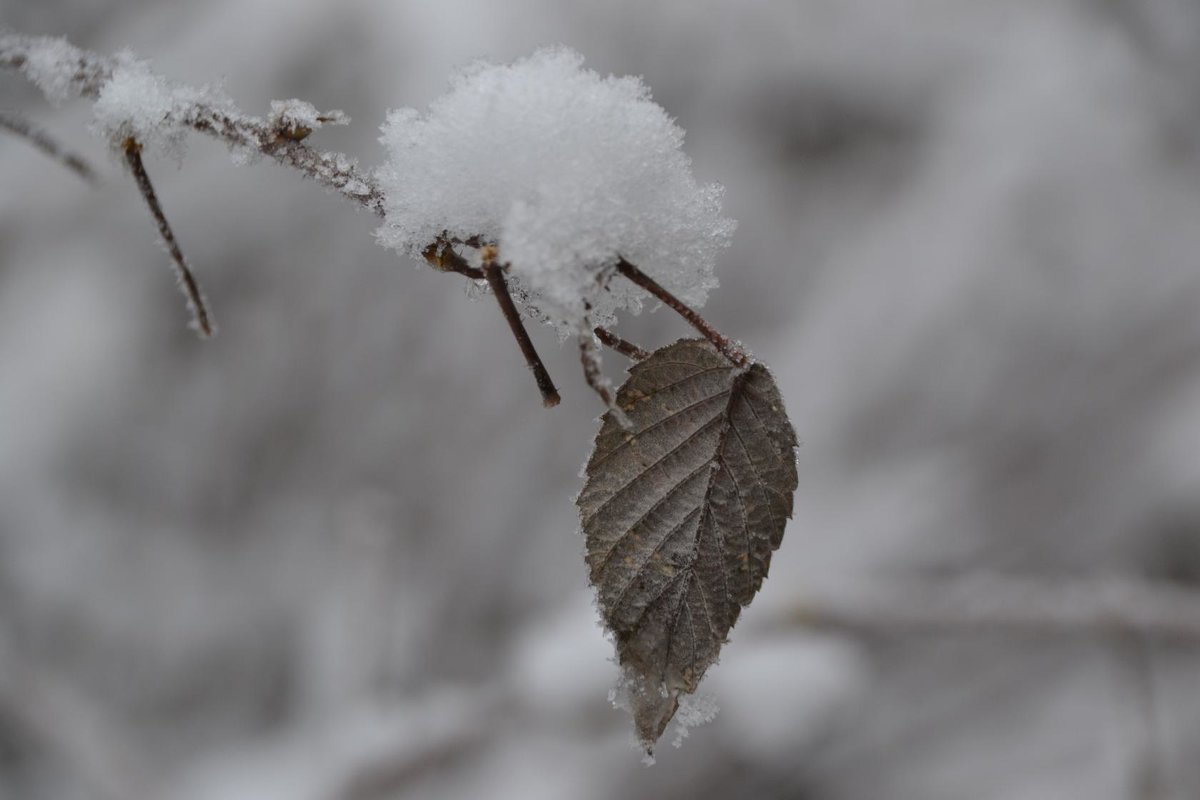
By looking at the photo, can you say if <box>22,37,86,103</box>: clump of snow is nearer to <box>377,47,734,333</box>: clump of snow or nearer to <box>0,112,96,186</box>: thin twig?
<box>0,112,96,186</box>: thin twig

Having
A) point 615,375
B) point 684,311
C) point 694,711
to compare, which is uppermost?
point 615,375

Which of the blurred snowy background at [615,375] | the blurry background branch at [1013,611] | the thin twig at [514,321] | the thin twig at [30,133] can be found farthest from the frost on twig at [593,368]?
the blurred snowy background at [615,375]

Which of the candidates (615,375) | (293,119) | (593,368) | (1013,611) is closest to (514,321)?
(593,368)

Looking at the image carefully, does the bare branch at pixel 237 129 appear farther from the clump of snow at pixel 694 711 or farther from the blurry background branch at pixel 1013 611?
the blurry background branch at pixel 1013 611

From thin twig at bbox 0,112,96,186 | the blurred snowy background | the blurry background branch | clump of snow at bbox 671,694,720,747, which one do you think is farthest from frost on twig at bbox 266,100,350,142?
the blurred snowy background

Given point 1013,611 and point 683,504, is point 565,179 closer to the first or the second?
point 683,504

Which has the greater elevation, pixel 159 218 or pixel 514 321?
pixel 159 218

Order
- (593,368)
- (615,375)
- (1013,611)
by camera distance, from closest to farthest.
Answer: (593,368)
(1013,611)
(615,375)

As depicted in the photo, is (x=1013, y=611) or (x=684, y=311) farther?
(x=1013, y=611)

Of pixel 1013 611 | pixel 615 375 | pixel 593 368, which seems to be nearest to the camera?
pixel 593 368
